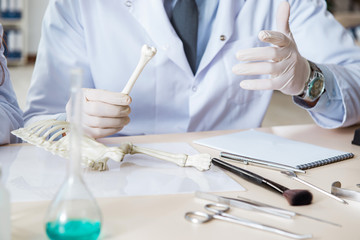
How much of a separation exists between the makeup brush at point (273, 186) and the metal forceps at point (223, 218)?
105 mm

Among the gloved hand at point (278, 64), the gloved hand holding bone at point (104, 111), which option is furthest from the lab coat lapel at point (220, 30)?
the gloved hand holding bone at point (104, 111)

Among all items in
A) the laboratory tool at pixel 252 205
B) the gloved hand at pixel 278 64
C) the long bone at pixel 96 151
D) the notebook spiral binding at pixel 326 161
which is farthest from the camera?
the gloved hand at pixel 278 64

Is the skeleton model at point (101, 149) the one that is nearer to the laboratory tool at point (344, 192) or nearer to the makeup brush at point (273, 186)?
the makeup brush at point (273, 186)

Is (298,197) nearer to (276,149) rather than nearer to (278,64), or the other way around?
(276,149)

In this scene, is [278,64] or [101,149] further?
[278,64]

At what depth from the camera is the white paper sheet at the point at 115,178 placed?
2.41ft

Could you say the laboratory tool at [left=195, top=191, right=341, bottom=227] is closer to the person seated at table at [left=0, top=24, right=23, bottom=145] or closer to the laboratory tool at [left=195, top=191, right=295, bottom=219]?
the laboratory tool at [left=195, top=191, right=295, bottom=219]

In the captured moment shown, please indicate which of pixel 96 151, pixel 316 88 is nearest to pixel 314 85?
pixel 316 88

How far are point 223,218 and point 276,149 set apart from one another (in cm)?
41

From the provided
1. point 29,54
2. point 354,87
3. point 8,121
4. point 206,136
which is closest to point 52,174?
point 8,121

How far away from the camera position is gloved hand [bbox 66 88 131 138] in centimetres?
93

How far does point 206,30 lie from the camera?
1.40 metres

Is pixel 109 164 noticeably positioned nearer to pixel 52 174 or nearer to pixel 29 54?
pixel 52 174

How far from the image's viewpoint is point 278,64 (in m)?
1.07
